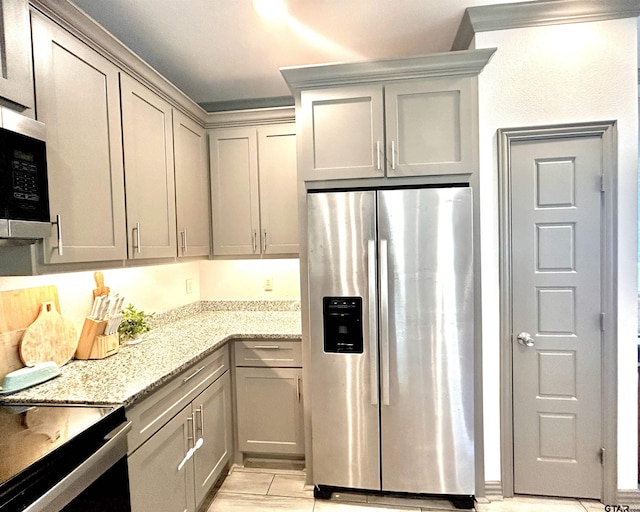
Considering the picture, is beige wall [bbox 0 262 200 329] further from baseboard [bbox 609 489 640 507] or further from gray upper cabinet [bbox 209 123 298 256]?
baseboard [bbox 609 489 640 507]

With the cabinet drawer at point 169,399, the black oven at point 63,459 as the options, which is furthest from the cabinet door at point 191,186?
the black oven at point 63,459

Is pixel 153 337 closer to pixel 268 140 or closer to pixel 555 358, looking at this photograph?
pixel 268 140

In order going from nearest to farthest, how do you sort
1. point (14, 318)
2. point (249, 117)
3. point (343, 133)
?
point (14, 318) → point (343, 133) → point (249, 117)

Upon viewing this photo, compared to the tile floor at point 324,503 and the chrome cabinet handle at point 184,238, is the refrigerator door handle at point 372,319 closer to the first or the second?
the tile floor at point 324,503

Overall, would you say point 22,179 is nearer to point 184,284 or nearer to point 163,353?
point 163,353

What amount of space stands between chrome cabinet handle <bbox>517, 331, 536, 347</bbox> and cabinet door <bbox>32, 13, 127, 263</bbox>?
227 centimetres

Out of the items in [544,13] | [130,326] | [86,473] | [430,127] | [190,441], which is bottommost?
[190,441]

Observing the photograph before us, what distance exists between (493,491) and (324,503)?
3.30 feet

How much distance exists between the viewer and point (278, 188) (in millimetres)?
2748

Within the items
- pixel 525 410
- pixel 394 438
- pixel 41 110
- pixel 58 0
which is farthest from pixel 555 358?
pixel 58 0

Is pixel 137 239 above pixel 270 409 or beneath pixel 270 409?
above

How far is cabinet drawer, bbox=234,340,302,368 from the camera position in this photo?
2.29 meters

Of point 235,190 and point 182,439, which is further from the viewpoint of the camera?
point 235,190

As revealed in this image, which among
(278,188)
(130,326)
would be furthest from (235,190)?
(130,326)
